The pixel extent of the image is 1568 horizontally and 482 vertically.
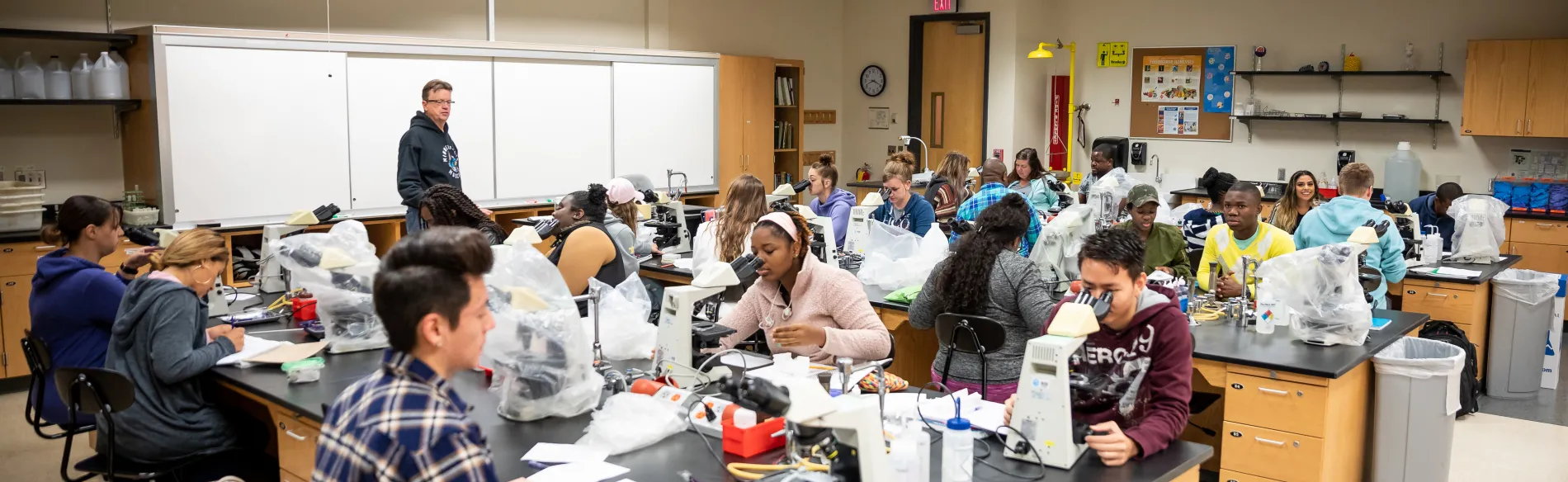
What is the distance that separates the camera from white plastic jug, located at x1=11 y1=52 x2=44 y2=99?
5480mm

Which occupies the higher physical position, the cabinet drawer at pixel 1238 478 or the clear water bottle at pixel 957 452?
the clear water bottle at pixel 957 452

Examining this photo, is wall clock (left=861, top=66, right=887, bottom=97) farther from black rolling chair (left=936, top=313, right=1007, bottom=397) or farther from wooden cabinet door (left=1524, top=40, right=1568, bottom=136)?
black rolling chair (left=936, top=313, right=1007, bottom=397)

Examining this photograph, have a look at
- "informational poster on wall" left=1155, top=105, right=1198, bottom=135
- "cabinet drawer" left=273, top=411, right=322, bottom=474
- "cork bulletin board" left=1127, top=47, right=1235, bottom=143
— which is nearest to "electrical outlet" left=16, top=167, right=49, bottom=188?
"cabinet drawer" left=273, top=411, right=322, bottom=474

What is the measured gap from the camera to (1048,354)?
223cm

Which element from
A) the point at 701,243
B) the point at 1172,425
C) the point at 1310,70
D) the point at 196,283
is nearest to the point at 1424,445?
the point at 1172,425

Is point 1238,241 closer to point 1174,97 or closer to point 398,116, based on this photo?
point 398,116

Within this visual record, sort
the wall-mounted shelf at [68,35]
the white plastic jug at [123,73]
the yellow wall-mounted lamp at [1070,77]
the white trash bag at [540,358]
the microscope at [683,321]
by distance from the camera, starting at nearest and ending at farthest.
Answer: the white trash bag at [540,358] < the microscope at [683,321] < the wall-mounted shelf at [68,35] < the white plastic jug at [123,73] < the yellow wall-mounted lamp at [1070,77]

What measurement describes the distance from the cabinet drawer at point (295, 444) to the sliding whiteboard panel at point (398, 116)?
11.8ft

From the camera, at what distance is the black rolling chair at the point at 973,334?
3.35 metres

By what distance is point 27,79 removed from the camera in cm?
549

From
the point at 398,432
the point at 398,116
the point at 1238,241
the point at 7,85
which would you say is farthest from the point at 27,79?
the point at 1238,241

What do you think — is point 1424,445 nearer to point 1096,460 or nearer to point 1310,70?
point 1096,460

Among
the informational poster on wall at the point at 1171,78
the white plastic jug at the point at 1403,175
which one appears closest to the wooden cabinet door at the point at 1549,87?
the white plastic jug at the point at 1403,175

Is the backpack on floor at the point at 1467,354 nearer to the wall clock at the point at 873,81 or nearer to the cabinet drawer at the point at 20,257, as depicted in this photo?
the wall clock at the point at 873,81
